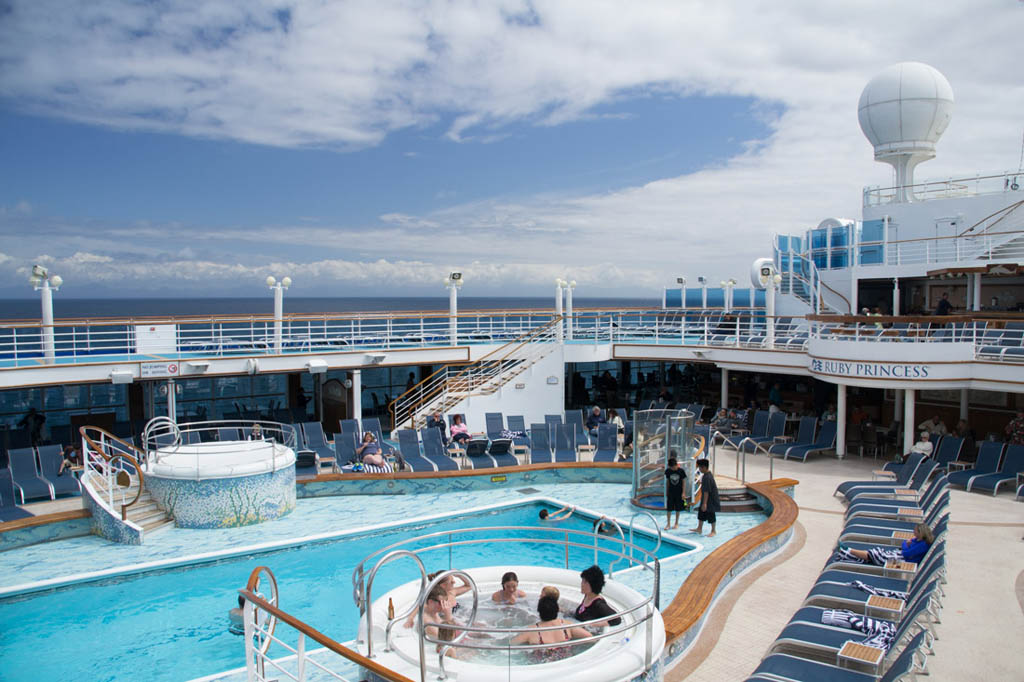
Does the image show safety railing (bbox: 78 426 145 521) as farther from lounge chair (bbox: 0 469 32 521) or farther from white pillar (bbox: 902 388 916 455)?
white pillar (bbox: 902 388 916 455)

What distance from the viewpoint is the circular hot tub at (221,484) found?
35.2 ft

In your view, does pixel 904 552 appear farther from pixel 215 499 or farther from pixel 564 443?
pixel 215 499

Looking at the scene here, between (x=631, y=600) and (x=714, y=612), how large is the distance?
2199 mm

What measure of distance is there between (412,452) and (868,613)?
364 inches

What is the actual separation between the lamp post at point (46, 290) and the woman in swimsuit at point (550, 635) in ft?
40.6

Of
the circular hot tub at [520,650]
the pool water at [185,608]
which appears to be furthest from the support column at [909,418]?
the circular hot tub at [520,650]

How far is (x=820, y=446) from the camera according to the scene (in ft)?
49.0

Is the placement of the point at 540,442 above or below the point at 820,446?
above

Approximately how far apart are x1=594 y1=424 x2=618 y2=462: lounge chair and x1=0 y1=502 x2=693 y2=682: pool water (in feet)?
12.5

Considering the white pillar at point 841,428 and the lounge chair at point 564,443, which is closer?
the lounge chair at point 564,443

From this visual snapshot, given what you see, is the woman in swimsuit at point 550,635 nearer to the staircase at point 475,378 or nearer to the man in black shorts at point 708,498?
the man in black shorts at point 708,498

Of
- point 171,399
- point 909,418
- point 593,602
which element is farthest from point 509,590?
point 909,418

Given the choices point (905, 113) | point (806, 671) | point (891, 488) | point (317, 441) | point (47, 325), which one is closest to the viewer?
point (806, 671)

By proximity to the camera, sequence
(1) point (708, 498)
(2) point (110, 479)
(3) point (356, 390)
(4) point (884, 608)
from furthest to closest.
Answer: (3) point (356, 390) < (2) point (110, 479) < (1) point (708, 498) < (4) point (884, 608)
